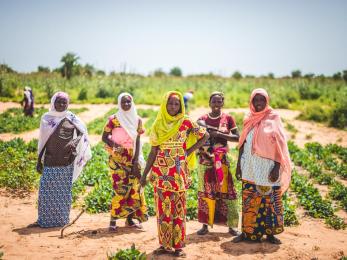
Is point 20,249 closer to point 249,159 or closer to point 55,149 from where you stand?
point 55,149

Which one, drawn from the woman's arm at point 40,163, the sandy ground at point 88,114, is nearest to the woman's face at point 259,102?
the woman's arm at point 40,163

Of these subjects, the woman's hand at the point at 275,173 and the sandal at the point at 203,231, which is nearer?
the woman's hand at the point at 275,173

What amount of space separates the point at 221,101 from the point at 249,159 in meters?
0.86

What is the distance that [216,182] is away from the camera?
→ 4.79m

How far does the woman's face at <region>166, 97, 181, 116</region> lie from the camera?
396 cm

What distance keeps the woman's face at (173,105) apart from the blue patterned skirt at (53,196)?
206cm

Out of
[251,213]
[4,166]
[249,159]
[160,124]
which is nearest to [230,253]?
[251,213]

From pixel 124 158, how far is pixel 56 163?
100 cm

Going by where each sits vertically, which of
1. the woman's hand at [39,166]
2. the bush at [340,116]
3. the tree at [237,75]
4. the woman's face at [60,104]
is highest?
the tree at [237,75]

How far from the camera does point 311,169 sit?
8570 mm

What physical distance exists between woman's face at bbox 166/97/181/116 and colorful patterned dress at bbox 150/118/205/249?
7.7 inches

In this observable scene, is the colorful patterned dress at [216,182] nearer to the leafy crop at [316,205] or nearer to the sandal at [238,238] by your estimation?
the sandal at [238,238]

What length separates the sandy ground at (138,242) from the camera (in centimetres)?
420

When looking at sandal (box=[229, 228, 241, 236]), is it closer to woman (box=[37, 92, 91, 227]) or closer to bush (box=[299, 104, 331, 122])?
woman (box=[37, 92, 91, 227])
